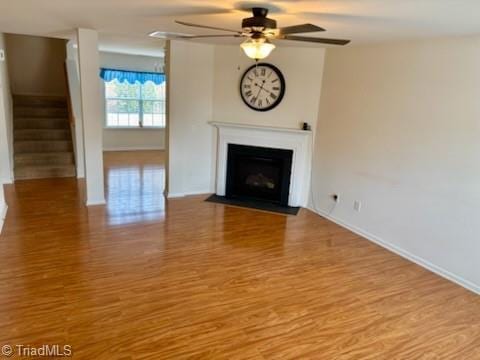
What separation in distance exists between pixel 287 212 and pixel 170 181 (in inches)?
70.1

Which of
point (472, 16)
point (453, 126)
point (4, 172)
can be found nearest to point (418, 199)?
point (453, 126)

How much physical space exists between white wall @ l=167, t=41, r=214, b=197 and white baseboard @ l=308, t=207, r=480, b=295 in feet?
6.67

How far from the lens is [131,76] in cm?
842

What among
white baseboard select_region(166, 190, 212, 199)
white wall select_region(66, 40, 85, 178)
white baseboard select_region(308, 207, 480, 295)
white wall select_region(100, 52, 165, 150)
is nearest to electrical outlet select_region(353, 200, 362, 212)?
white baseboard select_region(308, 207, 480, 295)

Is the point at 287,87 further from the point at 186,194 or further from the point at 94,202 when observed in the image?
the point at 94,202

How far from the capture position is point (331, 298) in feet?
9.30

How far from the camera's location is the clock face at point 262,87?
4761mm

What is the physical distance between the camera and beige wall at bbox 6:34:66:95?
6887 mm

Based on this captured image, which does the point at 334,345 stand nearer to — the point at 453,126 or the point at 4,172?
the point at 453,126

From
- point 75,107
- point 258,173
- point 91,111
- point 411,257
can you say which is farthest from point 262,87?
point 75,107

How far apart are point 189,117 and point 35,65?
418 cm

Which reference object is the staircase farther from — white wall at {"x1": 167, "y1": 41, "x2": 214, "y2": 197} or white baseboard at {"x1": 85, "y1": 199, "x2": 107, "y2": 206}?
white wall at {"x1": 167, "y1": 41, "x2": 214, "y2": 197}
